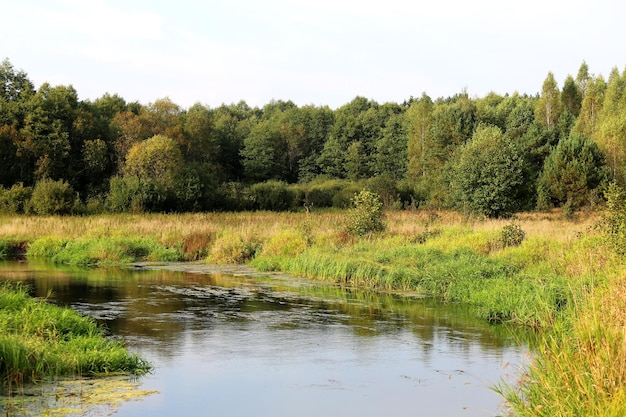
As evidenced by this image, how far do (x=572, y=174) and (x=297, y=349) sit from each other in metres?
39.1

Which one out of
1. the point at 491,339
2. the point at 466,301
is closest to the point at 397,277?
the point at 466,301

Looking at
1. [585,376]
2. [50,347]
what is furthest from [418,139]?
[585,376]

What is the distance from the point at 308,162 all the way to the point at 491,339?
244 feet

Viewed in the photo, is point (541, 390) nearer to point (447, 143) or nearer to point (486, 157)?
point (486, 157)

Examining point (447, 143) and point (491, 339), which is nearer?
point (491, 339)

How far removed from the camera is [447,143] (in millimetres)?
65812

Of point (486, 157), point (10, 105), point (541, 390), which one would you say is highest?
point (10, 105)

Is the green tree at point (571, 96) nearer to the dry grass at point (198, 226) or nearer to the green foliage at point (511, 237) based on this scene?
the dry grass at point (198, 226)

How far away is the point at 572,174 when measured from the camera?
4753cm

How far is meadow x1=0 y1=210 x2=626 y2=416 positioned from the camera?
6914 millimetres

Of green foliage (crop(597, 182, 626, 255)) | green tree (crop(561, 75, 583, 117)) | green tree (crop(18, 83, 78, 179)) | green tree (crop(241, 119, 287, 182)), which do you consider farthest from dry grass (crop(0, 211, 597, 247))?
green tree (crop(561, 75, 583, 117))

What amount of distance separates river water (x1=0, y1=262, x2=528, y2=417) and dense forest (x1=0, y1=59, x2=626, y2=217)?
22258 mm

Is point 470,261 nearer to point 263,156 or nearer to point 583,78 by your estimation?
point 263,156

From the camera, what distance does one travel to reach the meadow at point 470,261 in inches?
272
